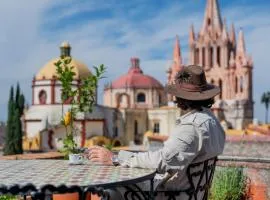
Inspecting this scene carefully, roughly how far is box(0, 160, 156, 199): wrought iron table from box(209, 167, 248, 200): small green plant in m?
1.99

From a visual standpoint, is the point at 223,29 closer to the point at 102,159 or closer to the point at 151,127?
the point at 151,127

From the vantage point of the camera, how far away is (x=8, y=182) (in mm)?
2799

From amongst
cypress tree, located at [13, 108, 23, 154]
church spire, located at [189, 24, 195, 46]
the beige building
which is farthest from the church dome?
church spire, located at [189, 24, 195, 46]

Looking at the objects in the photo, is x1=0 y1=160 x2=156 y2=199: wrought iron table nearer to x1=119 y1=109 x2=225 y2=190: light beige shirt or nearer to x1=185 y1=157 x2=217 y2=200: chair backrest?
x1=119 y1=109 x2=225 y2=190: light beige shirt

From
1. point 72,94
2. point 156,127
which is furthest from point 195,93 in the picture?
point 156,127

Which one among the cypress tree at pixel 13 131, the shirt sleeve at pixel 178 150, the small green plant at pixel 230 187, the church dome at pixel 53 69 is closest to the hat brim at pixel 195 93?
the shirt sleeve at pixel 178 150

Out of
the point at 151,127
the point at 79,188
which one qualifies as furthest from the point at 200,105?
the point at 151,127

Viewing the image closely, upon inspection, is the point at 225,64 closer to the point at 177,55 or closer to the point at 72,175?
the point at 177,55

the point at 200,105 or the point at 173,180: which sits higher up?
the point at 200,105

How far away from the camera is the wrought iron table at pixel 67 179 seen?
262cm

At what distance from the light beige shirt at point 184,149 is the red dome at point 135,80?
45599 mm

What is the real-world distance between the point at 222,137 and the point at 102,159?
2.84 feet

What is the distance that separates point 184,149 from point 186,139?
0.20ft

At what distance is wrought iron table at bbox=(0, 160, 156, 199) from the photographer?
262 cm
